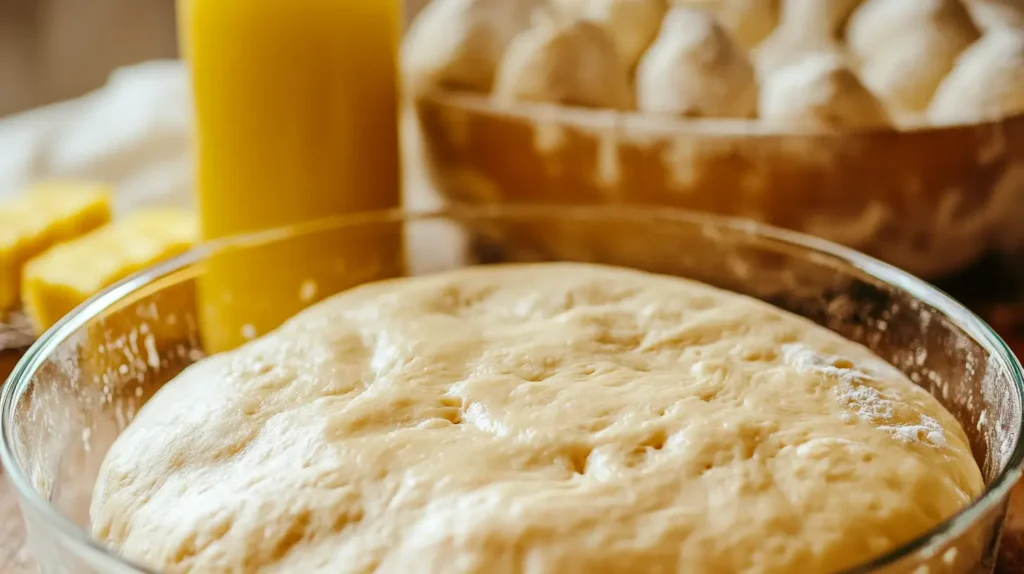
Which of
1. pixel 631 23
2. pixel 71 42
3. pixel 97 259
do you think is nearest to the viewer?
pixel 97 259

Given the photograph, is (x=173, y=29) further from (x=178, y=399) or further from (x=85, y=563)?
(x=85, y=563)

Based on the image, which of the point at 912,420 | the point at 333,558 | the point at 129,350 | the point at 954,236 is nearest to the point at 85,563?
the point at 333,558

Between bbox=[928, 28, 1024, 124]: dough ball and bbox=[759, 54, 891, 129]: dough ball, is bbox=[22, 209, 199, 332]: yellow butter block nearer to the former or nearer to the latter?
bbox=[759, 54, 891, 129]: dough ball

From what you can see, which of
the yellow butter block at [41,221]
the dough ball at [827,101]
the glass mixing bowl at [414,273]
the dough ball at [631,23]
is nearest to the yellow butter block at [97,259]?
the yellow butter block at [41,221]

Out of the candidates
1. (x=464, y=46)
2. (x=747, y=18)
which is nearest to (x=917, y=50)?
(x=747, y=18)

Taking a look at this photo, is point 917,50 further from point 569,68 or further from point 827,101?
point 569,68

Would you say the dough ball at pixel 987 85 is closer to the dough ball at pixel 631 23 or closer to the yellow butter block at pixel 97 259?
the dough ball at pixel 631 23

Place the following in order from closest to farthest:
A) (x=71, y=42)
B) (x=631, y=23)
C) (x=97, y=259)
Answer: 1. (x=97, y=259)
2. (x=631, y=23)
3. (x=71, y=42)
